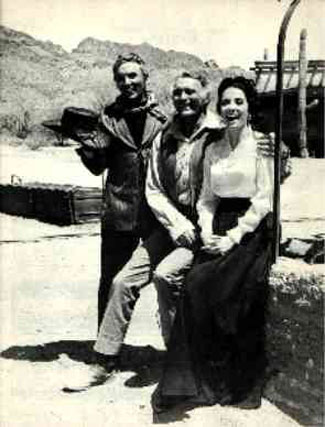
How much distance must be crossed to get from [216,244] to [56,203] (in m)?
7.93

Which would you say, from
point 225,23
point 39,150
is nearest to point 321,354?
point 225,23

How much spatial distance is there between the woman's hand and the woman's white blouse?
0.08 feet

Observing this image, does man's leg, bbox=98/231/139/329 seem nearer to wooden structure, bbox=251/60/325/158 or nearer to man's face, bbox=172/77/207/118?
man's face, bbox=172/77/207/118

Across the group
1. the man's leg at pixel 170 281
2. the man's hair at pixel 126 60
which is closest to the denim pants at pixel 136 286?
the man's leg at pixel 170 281

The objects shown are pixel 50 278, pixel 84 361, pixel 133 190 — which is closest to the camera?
pixel 133 190

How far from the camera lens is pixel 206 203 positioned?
359 centimetres

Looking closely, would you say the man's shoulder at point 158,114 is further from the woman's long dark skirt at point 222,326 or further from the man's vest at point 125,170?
the woman's long dark skirt at point 222,326

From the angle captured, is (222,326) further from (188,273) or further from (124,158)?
(124,158)

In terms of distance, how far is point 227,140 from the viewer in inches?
142

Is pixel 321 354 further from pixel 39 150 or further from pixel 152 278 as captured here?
pixel 39 150

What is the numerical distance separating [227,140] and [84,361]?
165cm

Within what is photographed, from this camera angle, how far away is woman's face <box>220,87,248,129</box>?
11.5 feet

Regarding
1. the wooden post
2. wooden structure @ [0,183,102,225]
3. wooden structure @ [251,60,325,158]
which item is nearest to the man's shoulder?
wooden structure @ [0,183,102,225]

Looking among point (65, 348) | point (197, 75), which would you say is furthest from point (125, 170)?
point (65, 348)
